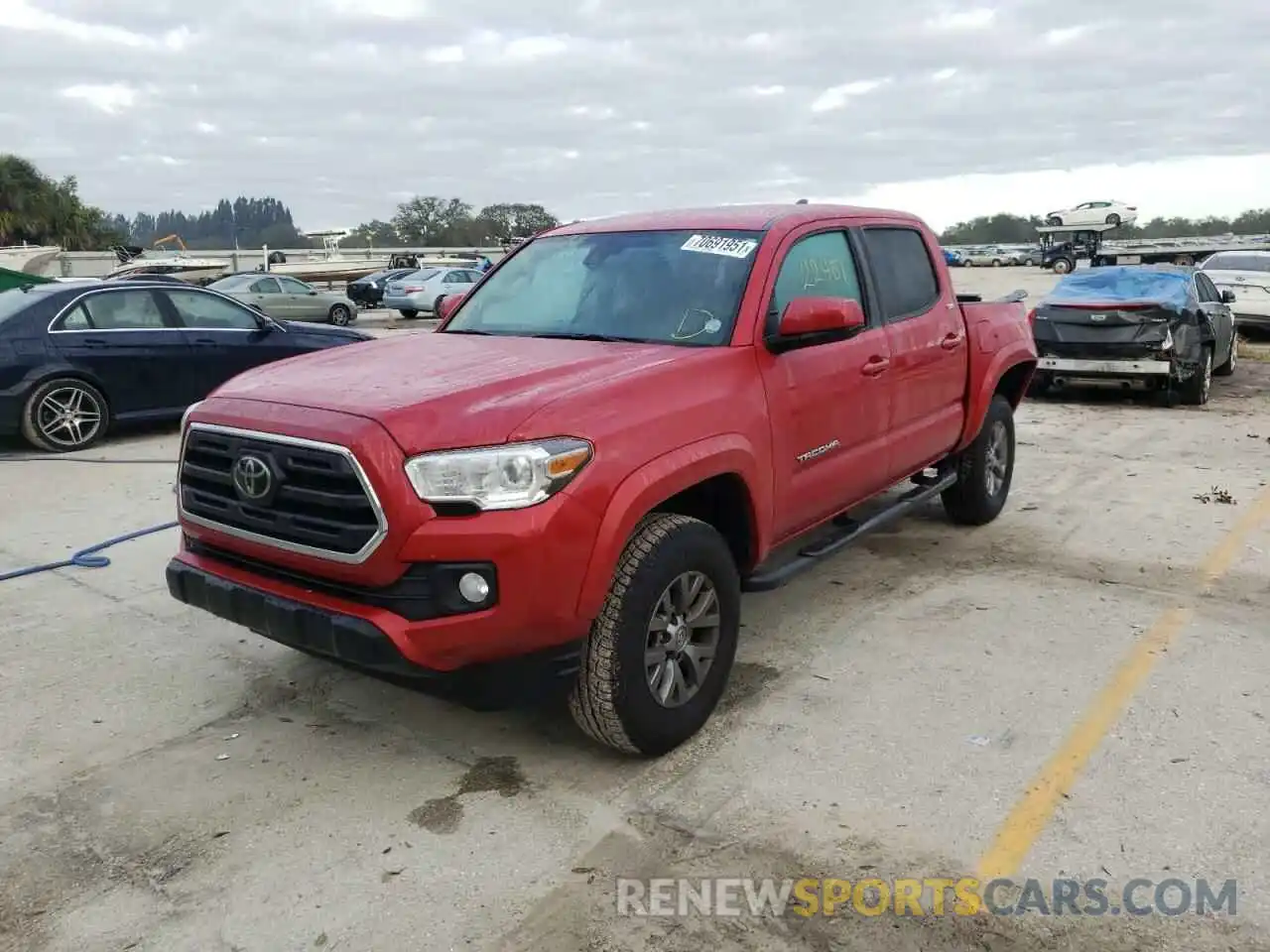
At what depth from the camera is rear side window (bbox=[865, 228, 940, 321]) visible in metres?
5.13

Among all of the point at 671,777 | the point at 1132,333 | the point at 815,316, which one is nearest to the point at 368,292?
the point at 1132,333

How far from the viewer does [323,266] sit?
1665 inches

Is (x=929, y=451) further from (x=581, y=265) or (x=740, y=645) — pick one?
(x=581, y=265)

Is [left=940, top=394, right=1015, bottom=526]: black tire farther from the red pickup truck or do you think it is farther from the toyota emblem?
the toyota emblem

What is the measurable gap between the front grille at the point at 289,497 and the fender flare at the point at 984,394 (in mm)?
3988

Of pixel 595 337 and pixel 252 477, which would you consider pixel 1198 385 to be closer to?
pixel 595 337

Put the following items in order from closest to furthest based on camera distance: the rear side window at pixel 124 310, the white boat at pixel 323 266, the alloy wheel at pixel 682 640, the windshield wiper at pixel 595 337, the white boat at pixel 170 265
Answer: the alloy wheel at pixel 682 640, the windshield wiper at pixel 595 337, the rear side window at pixel 124 310, the white boat at pixel 170 265, the white boat at pixel 323 266

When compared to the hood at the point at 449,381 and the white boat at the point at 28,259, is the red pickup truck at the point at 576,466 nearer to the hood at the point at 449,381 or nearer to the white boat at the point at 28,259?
the hood at the point at 449,381

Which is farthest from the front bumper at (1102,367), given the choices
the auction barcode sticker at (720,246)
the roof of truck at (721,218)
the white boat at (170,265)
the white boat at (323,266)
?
the white boat at (323,266)

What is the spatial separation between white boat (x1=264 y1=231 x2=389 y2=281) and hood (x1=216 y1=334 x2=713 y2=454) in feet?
121

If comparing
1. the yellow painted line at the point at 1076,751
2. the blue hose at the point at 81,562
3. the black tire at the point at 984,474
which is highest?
the black tire at the point at 984,474

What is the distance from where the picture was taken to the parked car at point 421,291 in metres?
28.1

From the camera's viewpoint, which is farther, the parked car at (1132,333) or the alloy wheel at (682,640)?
the parked car at (1132,333)

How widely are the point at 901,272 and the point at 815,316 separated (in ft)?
5.42
